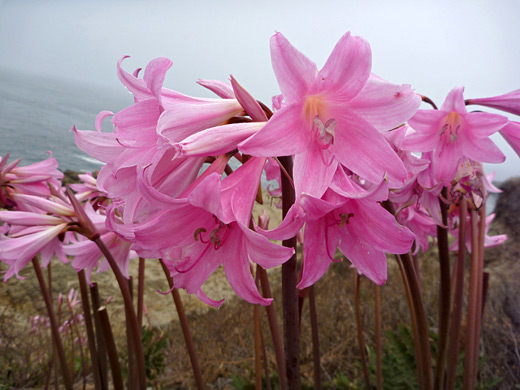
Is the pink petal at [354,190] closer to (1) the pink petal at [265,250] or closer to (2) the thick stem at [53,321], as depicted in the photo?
(1) the pink petal at [265,250]

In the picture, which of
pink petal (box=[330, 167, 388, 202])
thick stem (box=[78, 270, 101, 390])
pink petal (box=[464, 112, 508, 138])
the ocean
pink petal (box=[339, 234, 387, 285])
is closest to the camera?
pink petal (box=[330, 167, 388, 202])

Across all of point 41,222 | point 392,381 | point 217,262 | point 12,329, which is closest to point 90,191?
point 41,222

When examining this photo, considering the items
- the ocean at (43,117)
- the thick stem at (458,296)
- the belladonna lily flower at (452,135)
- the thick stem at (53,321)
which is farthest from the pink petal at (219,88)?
the ocean at (43,117)

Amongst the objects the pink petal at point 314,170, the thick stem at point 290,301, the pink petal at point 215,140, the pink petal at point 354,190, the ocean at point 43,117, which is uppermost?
the ocean at point 43,117

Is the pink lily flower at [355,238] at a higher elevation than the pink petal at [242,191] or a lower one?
lower

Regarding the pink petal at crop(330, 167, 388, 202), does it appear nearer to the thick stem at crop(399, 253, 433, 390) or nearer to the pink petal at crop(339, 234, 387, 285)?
the pink petal at crop(339, 234, 387, 285)

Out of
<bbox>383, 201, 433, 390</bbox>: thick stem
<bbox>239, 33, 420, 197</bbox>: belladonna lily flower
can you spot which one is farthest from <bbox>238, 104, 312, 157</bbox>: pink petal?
<bbox>383, 201, 433, 390</bbox>: thick stem

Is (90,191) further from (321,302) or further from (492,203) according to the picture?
(492,203)

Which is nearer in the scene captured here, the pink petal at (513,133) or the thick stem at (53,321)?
the pink petal at (513,133)
